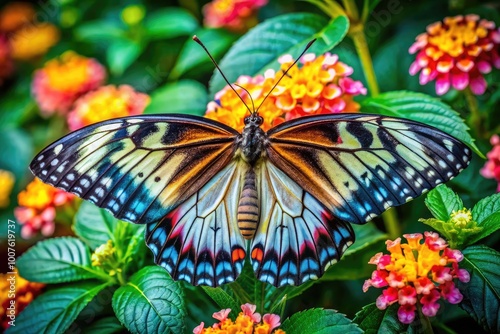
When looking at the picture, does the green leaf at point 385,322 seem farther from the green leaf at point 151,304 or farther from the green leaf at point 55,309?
the green leaf at point 55,309

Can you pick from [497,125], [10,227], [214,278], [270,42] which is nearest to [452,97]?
[497,125]

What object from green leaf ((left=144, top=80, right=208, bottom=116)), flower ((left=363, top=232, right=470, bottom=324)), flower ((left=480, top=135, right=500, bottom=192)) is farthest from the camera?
green leaf ((left=144, top=80, right=208, bottom=116))

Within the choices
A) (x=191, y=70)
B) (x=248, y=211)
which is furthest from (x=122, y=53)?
(x=248, y=211)

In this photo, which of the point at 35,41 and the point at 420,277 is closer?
the point at 420,277

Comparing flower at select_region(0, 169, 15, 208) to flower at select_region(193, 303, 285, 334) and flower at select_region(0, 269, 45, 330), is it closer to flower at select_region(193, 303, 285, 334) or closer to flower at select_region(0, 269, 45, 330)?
flower at select_region(0, 269, 45, 330)

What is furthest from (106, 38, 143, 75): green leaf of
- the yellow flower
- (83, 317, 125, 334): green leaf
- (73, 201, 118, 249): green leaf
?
(83, 317, 125, 334): green leaf

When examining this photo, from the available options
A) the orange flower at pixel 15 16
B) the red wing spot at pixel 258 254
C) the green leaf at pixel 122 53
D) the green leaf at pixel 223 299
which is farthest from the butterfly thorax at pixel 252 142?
the orange flower at pixel 15 16

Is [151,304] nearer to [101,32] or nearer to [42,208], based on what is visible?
[42,208]
